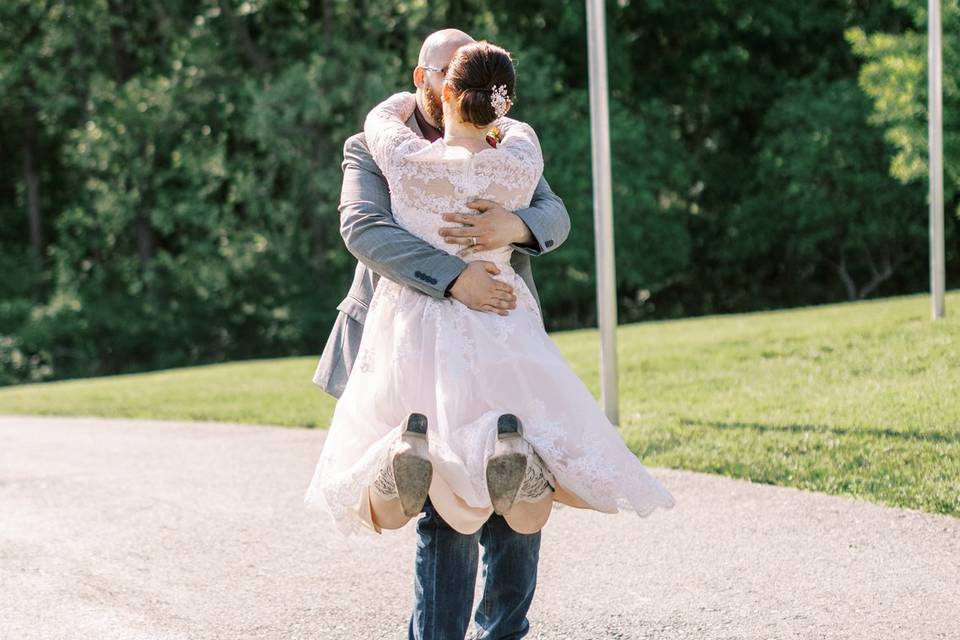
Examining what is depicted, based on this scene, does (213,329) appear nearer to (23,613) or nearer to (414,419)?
(23,613)

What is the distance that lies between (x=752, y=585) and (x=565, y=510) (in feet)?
4.80

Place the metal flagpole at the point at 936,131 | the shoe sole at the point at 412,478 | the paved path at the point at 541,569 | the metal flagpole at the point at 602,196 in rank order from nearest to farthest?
the shoe sole at the point at 412,478 → the paved path at the point at 541,569 → the metal flagpole at the point at 602,196 → the metal flagpole at the point at 936,131

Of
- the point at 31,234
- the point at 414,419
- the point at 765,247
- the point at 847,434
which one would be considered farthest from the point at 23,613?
the point at 31,234

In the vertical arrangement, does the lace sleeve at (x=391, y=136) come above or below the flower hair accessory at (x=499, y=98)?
below

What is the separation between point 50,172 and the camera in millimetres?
31406

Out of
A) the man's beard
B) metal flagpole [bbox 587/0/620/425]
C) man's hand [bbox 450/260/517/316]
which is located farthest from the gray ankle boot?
metal flagpole [bbox 587/0/620/425]

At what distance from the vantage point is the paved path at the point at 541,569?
4070mm

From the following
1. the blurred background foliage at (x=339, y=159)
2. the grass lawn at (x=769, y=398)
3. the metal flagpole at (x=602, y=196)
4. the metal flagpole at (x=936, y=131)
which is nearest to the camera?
the grass lawn at (x=769, y=398)

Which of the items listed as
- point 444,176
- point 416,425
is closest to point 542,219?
point 444,176

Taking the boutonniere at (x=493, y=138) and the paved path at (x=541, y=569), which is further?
the paved path at (x=541, y=569)

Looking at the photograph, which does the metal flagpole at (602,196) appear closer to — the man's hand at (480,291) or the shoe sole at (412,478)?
the man's hand at (480,291)

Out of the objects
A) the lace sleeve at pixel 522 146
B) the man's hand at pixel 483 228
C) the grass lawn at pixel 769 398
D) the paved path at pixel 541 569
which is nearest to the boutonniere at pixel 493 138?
the lace sleeve at pixel 522 146

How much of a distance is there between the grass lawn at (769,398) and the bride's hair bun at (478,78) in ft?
10.5

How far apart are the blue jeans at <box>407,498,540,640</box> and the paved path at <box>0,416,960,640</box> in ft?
2.23
